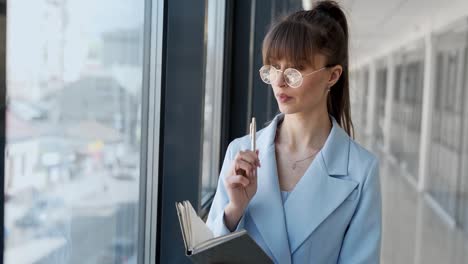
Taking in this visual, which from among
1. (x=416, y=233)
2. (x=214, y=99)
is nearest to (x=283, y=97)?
(x=214, y=99)

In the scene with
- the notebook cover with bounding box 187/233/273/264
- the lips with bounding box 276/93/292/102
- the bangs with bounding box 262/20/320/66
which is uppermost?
the bangs with bounding box 262/20/320/66

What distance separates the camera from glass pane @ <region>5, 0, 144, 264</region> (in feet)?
3.86

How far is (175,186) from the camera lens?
2312mm

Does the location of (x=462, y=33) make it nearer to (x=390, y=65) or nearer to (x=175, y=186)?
(x=175, y=186)

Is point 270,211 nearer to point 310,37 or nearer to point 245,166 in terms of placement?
point 245,166

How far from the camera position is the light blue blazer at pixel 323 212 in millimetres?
1385

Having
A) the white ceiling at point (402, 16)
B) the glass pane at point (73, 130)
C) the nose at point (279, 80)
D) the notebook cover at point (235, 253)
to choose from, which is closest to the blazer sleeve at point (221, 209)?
the notebook cover at point (235, 253)

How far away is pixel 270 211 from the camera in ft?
4.69

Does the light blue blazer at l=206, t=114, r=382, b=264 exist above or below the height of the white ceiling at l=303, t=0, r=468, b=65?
below

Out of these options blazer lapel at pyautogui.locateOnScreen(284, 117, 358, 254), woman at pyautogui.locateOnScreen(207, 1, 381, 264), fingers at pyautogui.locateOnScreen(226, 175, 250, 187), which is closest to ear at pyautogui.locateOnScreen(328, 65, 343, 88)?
woman at pyautogui.locateOnScreen(207, 1, 381, 264)

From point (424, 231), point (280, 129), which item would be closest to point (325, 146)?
point (280, 129)

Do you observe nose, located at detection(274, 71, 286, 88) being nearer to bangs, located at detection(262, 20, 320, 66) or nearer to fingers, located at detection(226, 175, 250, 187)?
bangs, located at detection(262, 20, 320, 66)

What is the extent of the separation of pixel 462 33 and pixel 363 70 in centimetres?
1918

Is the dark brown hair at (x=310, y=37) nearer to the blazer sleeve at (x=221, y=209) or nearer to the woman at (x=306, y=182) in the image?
the woman at (x=306, y=182)
